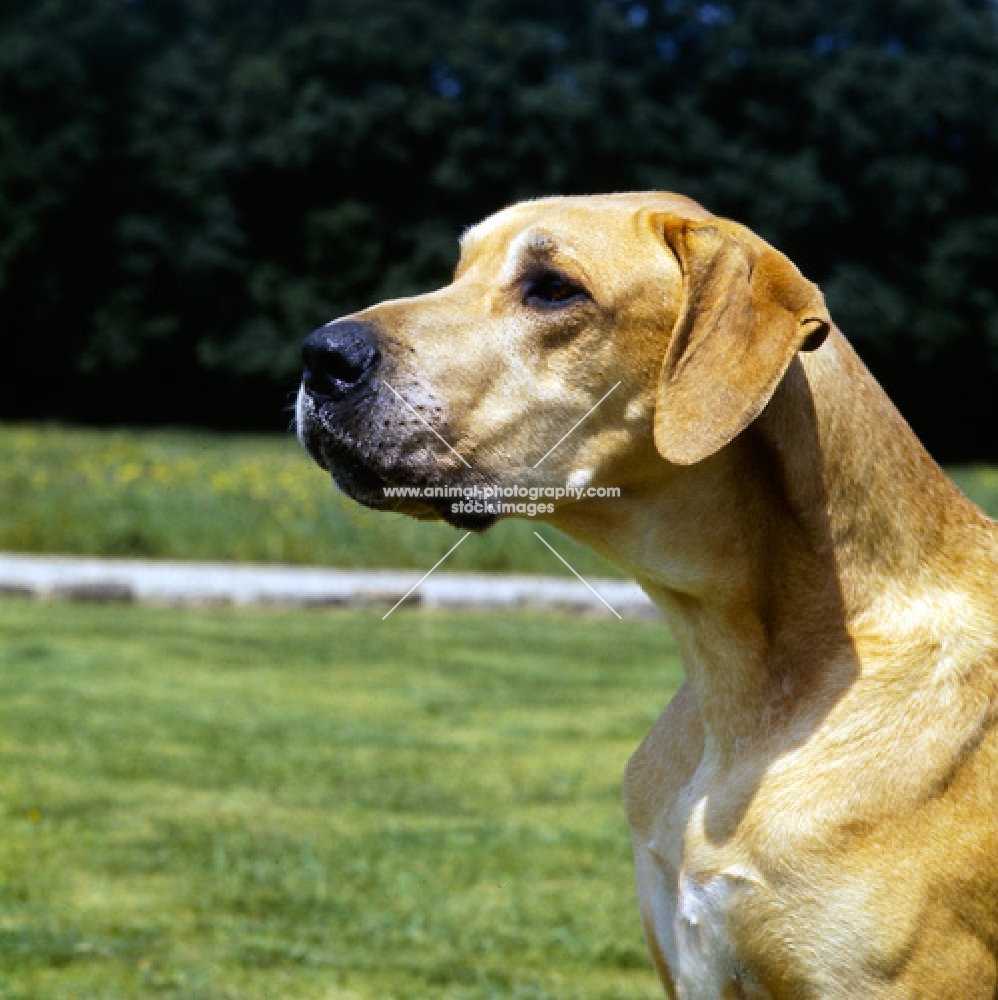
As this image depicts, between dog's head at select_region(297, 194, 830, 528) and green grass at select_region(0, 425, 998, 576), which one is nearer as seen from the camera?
dog's head at select_region(297, 194, 830, 528)

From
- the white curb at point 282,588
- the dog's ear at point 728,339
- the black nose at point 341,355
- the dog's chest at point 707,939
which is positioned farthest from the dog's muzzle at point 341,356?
the white curb at point 282,588

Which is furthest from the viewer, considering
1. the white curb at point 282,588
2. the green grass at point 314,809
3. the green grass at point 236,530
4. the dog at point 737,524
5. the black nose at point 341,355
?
the green grass at point 236,530

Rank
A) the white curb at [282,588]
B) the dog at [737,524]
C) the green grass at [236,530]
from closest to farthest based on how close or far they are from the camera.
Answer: the dog at [737,524], the white curb at [282,588], the green grass at [236,530]

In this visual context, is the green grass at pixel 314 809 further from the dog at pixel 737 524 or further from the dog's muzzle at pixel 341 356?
the dog's muzzle at pixel 341 356

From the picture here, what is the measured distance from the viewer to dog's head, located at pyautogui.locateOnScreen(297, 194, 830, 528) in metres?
2.87

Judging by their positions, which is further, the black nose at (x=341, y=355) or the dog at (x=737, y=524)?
the black nose at (x=341, y=355)

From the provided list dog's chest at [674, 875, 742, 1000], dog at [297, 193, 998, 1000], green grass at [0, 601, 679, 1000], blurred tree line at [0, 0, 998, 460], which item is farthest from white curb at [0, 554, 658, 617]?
blurred tree line at [0, 0, 998, 460]

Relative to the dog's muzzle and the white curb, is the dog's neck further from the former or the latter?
the white curb

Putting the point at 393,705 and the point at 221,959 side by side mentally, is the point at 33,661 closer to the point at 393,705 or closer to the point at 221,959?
the point at 393,705

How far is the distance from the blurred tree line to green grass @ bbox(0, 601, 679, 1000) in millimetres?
26566

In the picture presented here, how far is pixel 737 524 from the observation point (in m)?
2.95

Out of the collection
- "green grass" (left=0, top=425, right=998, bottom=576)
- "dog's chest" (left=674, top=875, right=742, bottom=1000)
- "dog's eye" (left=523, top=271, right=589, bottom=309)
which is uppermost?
"dog's eye" (left=523, top=271, right=589, bottom=309)

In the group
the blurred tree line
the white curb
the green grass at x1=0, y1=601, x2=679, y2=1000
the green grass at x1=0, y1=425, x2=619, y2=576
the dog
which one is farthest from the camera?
the blurred tree line

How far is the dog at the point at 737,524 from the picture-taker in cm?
269
